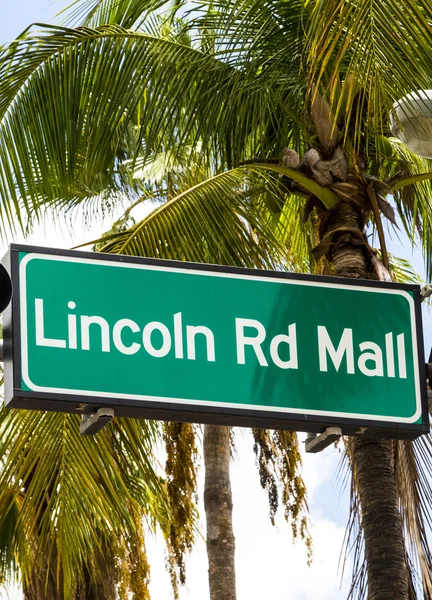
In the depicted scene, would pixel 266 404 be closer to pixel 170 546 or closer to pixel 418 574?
pixel 418 574

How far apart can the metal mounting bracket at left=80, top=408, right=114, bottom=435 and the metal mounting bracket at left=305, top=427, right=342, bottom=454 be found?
644mm

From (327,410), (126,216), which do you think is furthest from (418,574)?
(126,216)

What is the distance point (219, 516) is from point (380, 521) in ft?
19.6

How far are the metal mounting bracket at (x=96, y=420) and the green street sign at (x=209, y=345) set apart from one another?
26 millimetres

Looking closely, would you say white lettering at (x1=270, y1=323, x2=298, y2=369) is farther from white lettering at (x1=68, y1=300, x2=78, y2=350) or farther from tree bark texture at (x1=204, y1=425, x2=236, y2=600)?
tree bark texture at (x1=204, y1=425, x2=236, y2=600)

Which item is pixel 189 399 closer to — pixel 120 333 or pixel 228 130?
pixel 120 333

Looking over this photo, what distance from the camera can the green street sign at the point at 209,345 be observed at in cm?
344

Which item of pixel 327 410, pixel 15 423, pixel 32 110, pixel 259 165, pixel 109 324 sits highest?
pixel 32 110

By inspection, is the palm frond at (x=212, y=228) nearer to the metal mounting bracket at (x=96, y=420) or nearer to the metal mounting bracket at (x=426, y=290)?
the metal mounting bracket at (x=426, y=290)

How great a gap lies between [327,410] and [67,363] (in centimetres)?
79

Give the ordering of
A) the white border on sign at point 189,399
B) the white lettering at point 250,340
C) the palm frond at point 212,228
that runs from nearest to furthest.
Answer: the white border on sign at point 189,399, the white lettering at point 250,340, the palm frond at point 212,228

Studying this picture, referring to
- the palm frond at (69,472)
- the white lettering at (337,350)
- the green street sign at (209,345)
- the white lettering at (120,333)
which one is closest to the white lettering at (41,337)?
the green street sign at (209,345)

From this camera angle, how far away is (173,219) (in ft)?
26.6

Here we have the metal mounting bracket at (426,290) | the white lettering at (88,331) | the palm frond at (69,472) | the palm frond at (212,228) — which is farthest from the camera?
the palm frond at (212,228)
